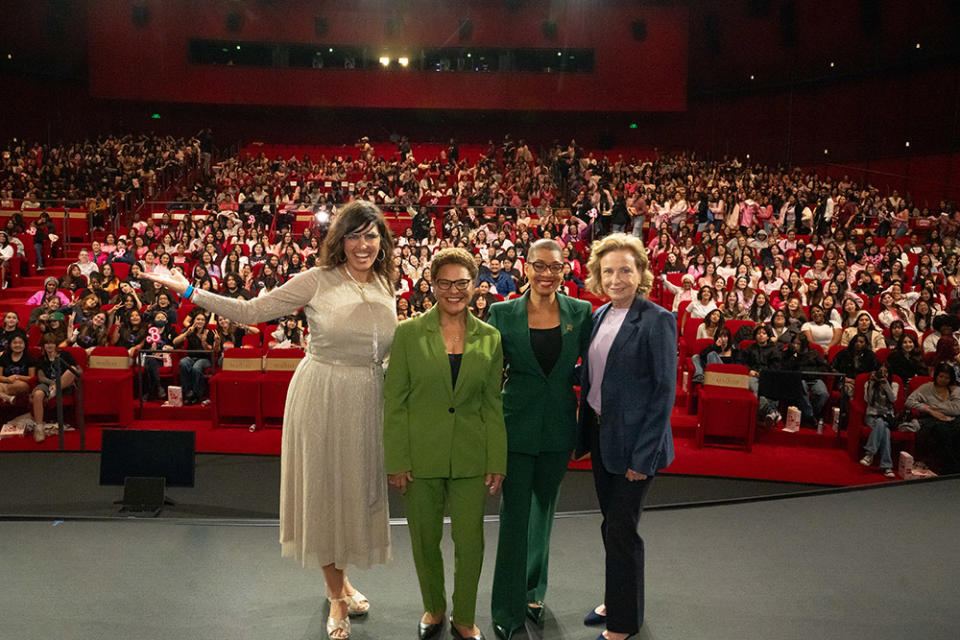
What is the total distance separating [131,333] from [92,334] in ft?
1.65

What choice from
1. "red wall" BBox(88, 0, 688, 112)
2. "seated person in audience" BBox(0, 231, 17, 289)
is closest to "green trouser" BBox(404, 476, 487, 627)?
"seated person in audience" BBox(0, 231, 17, 289)

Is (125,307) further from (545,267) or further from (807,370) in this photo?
(807,370)

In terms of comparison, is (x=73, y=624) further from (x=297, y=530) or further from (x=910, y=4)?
(x=910, y=4)

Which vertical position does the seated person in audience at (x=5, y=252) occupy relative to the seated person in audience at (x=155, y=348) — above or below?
above

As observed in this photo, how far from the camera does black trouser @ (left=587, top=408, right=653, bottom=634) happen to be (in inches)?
111

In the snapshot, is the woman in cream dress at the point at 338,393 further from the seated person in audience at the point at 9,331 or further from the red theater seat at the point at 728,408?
the seated person in audience at the point at 9,331

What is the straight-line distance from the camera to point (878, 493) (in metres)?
4.59

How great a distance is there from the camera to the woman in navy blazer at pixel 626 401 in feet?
9.07

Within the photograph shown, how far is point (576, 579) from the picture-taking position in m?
3.49

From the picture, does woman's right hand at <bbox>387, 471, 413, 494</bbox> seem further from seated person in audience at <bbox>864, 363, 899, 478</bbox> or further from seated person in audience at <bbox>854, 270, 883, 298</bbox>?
seated person in audience at <bbox>854, 270, 883, 298</bbox>

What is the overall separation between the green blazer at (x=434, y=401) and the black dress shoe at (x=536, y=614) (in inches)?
28.7

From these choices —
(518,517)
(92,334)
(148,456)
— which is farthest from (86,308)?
(518,517)

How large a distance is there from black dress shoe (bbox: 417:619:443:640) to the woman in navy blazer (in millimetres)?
634

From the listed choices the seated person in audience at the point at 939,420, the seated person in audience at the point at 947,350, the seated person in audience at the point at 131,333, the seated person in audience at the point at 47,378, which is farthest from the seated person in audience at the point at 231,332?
the seated person in audience at the point at 947,350
